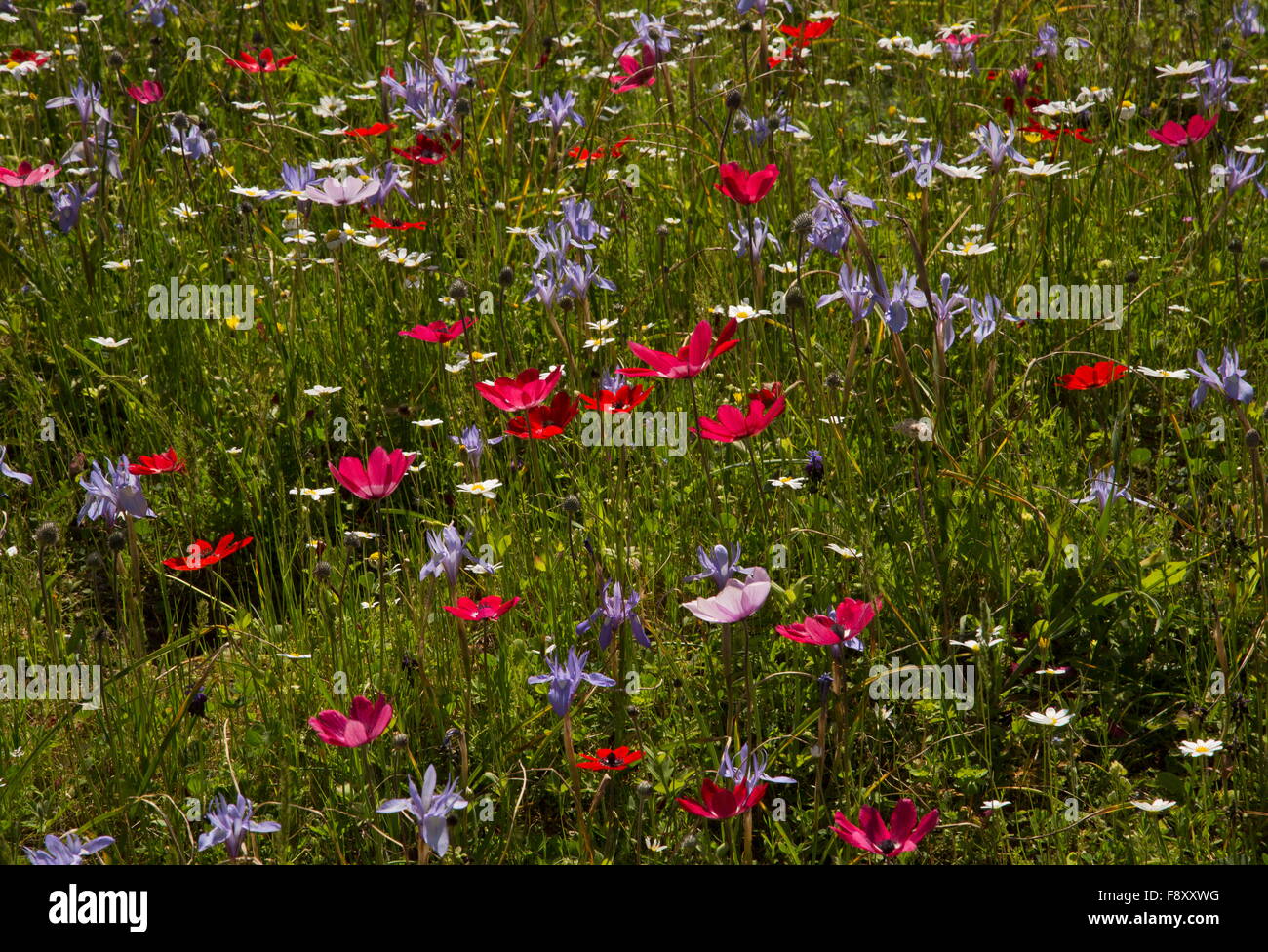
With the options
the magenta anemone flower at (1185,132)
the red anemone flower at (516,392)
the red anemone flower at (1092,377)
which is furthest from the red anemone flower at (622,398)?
the magenta anemone flower at (1185,132)

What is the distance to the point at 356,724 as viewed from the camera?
155 centimetres

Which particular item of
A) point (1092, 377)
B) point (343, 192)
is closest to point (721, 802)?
point (1092, 377)

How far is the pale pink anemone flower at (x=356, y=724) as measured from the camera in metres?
1.55

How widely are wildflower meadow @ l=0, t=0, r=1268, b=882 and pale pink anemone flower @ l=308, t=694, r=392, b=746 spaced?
0.01 metres

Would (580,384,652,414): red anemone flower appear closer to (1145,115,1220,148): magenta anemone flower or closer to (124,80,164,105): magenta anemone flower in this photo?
(1145,115,1220,148): magenta anemone flower

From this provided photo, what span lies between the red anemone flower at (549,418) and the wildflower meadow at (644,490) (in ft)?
0.04

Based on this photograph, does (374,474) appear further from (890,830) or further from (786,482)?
(890,830)

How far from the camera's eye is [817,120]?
389 centimetres

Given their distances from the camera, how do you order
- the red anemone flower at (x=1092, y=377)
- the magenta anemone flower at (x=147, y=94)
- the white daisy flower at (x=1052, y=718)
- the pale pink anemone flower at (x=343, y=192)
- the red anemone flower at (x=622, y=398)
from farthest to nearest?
the magenta anemone flower at (x=147, y=94) < the pale pink anemone flower at (x=343, y=192) < the red anemone flower at (x=1092, y=377) < the red anemone flower at (x=622, y=398) < the white daisy flower at (x=1052, y=718)

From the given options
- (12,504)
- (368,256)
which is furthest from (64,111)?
(12,504)

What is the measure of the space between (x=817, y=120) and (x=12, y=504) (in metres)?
2.65

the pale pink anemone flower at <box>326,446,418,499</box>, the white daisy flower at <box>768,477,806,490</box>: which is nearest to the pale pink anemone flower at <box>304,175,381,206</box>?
the pale pink anemone flower at <box>326,446,418,499</box>

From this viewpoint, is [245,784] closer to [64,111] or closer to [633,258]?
[633,258]

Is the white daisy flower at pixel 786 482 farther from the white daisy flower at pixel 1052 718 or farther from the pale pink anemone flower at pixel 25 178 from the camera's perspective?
the pale pink anemone flower at pixel 25 178
